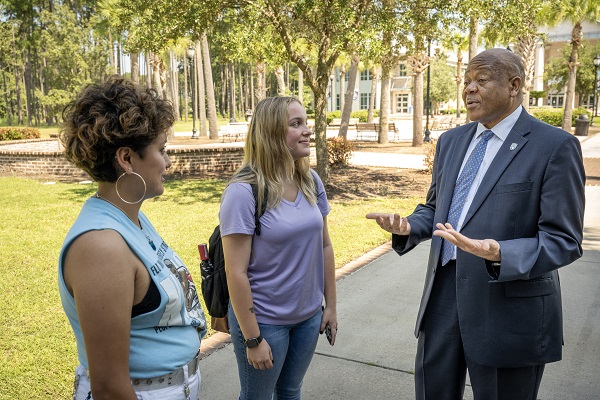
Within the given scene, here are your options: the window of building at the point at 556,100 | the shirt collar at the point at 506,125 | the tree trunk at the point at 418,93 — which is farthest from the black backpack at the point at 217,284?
the window of building at the point at 556,100

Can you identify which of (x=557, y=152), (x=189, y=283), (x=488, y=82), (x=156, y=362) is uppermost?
(x=488, y=82)

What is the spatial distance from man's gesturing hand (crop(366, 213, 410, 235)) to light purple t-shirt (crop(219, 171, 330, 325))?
0.29m

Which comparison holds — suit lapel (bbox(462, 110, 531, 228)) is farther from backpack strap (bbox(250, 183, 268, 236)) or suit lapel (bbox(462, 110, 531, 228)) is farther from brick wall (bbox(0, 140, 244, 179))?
brick wall (bbox(0, 140, 244, 179))

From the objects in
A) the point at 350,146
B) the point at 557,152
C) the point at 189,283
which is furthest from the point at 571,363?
the point at 350,146

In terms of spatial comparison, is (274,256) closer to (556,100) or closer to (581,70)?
(581,70)

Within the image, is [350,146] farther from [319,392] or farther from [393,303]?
[319,392]

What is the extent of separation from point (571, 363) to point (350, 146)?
13.1 meters

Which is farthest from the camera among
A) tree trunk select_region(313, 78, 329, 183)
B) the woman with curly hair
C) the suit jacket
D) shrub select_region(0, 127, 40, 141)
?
shrub select_region(0, 127, 40, 141)

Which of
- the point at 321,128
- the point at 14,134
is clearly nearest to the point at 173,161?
the point at 321,128

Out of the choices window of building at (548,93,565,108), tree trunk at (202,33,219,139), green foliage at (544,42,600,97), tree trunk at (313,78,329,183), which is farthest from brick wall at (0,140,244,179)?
window of building at (548,93,565,108)

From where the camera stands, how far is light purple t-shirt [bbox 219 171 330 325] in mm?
2455

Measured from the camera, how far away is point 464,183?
2.55m

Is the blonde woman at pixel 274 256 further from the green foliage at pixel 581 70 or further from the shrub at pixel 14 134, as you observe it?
the green foliage at pixel 581 70

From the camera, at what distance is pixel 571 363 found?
4070mm
